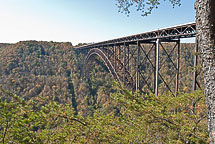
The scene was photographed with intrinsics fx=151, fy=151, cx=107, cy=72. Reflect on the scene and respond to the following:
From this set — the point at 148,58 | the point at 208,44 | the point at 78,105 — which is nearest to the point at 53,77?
the point at 78,105

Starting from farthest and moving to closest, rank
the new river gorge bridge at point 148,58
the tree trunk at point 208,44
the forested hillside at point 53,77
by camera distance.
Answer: the forested hillside at point 53,77
the new river gorge bridge at point 148,58
the tree trunk at point 208,44

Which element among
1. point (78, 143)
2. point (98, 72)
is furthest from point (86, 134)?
point (98, 72)

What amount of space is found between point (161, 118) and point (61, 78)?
40939mm

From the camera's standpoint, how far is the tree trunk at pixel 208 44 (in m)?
2.16

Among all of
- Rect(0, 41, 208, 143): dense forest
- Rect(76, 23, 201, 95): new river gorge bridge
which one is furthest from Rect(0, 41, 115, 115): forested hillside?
Rect(76, 23, 201, 95): new river gorge bridge

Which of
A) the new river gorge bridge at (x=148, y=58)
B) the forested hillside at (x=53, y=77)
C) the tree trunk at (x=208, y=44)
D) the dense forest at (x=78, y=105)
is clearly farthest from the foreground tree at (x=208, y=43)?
the forested hillside at (x=53, y=77)

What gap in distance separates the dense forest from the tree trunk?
7.56ft

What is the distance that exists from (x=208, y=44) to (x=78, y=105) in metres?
32.6

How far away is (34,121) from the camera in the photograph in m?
3.21

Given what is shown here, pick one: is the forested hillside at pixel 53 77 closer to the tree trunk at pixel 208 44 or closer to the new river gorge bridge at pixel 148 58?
the new river gorge bridge at pixel 148 58

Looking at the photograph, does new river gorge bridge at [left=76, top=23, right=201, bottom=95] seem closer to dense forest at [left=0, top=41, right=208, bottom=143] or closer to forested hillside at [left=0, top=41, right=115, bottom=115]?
dense forest at [left=0, top=41, right=208, bottom=143]

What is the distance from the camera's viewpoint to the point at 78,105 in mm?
32938

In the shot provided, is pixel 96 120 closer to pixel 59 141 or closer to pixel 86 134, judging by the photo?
pixel 86 134

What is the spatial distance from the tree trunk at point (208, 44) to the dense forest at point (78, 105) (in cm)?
230
